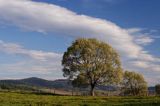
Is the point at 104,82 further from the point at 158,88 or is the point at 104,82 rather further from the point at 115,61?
the point at 158,88

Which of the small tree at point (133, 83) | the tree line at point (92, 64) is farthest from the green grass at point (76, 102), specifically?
the small tree at point (133, 83)

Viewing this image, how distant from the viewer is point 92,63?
116m

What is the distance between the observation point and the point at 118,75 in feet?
383

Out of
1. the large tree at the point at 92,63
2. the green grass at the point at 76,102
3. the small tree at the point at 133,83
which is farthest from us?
the small tree at the point at 133,83

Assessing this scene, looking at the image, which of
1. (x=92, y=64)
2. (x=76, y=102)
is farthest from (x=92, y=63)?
(x=76, y=102)

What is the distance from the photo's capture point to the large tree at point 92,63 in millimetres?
115438

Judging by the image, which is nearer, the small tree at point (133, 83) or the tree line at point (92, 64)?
the tree line at point (92, 64)

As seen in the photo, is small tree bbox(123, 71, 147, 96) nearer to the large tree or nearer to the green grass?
the large tree

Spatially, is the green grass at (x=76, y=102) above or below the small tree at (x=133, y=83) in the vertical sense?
below

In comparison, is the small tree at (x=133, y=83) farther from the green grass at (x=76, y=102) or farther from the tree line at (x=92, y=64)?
the green grass at (x=76, y=102)

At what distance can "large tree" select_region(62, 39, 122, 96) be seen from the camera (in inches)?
4545

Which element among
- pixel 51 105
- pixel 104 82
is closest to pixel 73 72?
pixel 104 82

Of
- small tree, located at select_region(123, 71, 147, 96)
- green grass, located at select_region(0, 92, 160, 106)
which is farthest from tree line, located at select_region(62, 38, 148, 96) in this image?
small tree, located at select_region(123, 71, 147, 96)

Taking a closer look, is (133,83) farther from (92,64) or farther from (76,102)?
(76,102)
